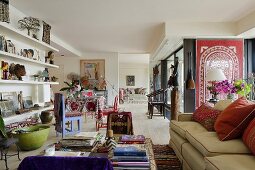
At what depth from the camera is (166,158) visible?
10.1ft

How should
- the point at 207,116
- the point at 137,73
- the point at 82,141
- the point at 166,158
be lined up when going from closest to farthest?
the point at 82,141, the point at 207,116, the point at 166,158, the point at 137,73

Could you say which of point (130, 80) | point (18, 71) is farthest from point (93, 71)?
point (130, 80)

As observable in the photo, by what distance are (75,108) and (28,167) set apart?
191 inches

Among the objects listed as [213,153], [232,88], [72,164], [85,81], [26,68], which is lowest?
[213,153]

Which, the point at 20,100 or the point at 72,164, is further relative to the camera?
the point at 20,100

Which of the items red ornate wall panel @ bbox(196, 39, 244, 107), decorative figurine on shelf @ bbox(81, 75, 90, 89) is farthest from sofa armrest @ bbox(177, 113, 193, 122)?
decorative figurine on shelf @ bbox(81, 75, 90, 89)

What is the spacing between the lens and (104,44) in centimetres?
728

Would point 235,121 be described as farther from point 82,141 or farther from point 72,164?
point 72,164

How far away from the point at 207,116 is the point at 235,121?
30.5 inches

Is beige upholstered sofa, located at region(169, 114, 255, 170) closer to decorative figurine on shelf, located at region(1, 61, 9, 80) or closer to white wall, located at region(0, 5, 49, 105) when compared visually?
decorative figurine on shelf, located at region(1, 61, 9, 80)

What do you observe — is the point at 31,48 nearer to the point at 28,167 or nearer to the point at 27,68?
the point at 27,68

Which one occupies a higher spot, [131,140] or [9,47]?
[9,47]

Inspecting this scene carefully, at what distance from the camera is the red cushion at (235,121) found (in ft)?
7.01

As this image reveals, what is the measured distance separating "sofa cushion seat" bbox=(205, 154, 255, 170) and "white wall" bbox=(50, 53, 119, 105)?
7.42m
